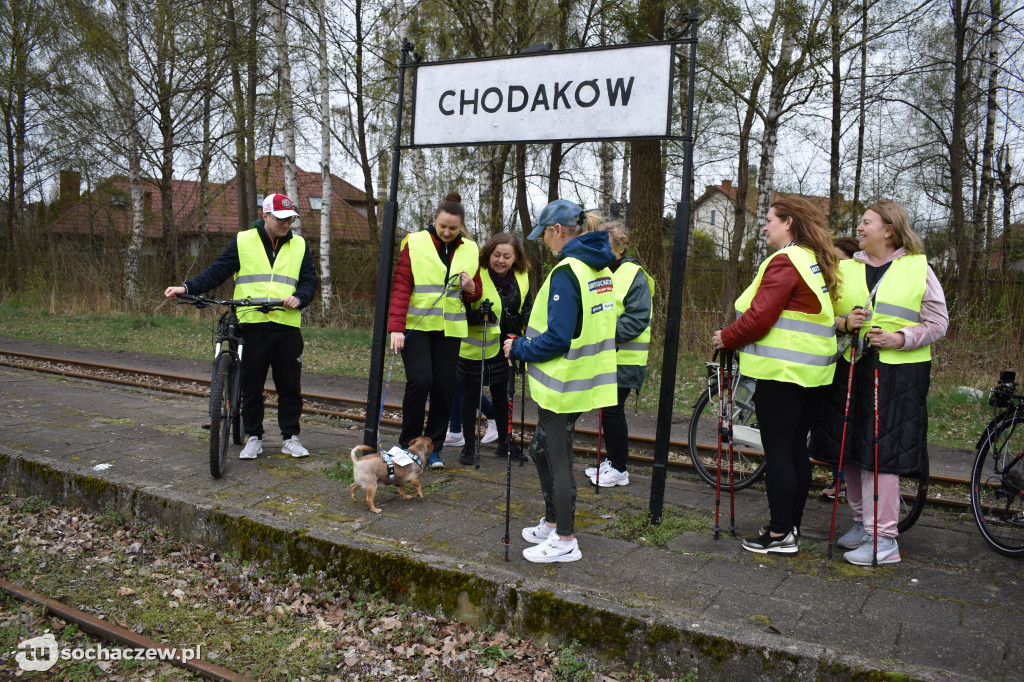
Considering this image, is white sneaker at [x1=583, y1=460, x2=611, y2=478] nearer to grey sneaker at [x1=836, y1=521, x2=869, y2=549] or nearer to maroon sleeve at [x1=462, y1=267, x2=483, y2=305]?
maroon sleeve at [x1=462, y1=267, x2=483, y2=305]

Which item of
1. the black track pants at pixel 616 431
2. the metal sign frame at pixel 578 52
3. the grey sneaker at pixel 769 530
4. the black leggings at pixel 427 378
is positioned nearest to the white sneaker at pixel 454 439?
the black leggings at pixel 427 378

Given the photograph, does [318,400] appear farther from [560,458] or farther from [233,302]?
[560,458]

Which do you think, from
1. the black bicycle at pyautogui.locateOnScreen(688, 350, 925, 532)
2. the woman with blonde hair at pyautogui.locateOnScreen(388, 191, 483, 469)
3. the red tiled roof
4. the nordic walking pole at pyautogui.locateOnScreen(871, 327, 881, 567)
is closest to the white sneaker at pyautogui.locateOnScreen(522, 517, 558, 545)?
the black bicycle at pyautogui.locateOnScreen(688, 350, 925, 532)

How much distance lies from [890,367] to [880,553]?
1079mm

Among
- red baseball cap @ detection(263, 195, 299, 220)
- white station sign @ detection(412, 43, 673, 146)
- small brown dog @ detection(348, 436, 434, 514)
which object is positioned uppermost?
white station sign @ detection(412, 43, 673, 146)

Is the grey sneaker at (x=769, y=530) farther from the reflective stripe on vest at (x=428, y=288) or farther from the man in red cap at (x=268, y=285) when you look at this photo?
the man in red cap at (x=268, y=285)

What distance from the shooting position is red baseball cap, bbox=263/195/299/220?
608 centimetres

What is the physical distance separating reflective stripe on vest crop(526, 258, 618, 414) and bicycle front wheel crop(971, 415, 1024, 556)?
2.43m

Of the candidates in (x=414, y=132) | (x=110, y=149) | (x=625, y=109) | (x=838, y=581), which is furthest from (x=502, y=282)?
(x=110, y=149)

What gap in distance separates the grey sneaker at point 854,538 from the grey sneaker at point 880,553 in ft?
0.44

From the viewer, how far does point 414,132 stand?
5805 mm

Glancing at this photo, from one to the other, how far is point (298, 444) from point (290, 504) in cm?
145

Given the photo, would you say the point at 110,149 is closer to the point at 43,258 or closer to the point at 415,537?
the point at 43,258

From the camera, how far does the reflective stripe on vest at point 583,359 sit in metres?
4.20
